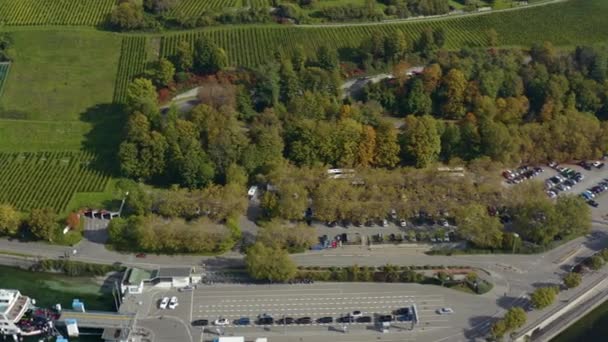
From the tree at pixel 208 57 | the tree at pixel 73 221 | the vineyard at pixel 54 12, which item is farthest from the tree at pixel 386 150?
the vineyard at pixel 54 12

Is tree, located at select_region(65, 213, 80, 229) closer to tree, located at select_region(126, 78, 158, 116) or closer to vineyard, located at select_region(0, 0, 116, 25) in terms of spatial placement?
tree, located at select_region(126, 78, 158, 116)

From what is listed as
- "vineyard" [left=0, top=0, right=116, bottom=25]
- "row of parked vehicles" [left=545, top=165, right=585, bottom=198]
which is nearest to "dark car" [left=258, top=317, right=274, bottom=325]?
"row of parked vehicles" [left=545, top=165, right=585, bottom=198]

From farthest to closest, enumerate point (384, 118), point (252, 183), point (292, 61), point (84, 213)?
1. point (292, 61)
2. point (384, 118)
3. point (252, 183)
4. point (84, 213)

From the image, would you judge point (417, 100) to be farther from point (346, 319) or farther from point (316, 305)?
point (346, 319)

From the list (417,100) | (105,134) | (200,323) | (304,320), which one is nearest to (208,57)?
(105,134)

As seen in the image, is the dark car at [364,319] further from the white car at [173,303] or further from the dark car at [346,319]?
the white car at [173,303]

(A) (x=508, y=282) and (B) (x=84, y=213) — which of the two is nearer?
(A) (x=508, y=282)

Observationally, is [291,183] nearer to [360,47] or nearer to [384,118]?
[384,118]

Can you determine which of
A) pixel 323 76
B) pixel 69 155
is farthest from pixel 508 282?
pixel 69 155
